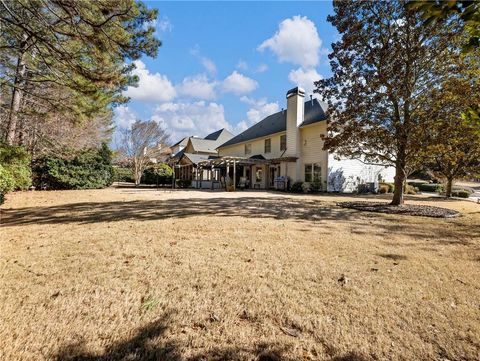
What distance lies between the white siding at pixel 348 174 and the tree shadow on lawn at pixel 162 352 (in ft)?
59.3

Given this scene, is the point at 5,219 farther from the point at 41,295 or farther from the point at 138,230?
the point at 41,295

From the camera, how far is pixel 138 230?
567 centimetres

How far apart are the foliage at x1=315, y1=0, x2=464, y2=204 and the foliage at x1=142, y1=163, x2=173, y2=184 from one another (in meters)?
22.7

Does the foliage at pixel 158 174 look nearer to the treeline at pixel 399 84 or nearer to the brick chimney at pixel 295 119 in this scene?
the brick chimney at pixel 295 119

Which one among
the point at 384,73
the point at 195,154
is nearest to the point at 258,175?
the point at 195,154

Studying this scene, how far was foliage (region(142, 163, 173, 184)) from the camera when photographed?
1169 inches

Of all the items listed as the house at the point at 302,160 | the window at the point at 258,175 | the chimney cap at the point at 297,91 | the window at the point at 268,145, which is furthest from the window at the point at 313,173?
the chimney cap at the point at 297,91

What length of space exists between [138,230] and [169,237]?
38.8 inches

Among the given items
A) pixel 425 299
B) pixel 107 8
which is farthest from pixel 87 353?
pixel 107 8

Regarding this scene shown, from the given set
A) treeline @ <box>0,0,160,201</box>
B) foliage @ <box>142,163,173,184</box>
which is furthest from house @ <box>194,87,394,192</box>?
treeline @ <box>0,0,160,201</box>

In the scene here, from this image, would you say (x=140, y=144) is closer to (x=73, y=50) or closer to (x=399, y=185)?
(x=73, y=50)

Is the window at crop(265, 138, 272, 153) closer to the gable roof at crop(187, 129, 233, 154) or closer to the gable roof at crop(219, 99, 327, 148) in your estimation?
the gable roof at crop(219, 99, 327, 148)

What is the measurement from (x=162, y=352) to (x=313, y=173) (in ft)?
64.2

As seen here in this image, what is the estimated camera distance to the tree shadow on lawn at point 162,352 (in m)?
1.90
